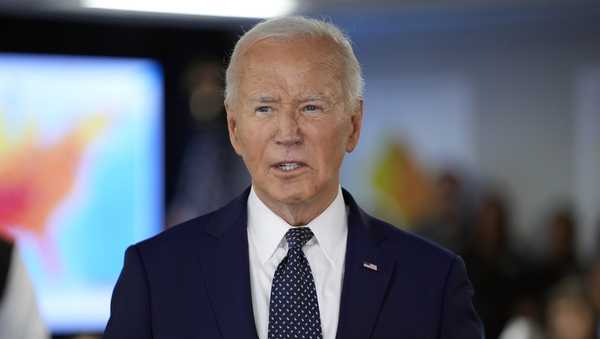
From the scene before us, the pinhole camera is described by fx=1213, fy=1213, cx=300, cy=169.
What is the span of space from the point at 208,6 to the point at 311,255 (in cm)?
489

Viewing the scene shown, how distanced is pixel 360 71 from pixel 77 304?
5399 mm

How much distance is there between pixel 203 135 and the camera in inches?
309

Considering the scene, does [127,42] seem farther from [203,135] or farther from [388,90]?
[388,90]

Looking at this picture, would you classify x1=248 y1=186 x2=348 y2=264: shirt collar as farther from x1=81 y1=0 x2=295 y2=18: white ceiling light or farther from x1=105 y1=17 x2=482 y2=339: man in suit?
x1=81 y1=0 x2=295 y2=18: white ceiling light

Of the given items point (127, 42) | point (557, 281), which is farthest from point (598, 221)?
point (127, 42)

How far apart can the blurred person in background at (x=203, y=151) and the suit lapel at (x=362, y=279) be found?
5412 mm

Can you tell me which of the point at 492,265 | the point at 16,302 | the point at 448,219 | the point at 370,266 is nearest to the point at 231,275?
the point at 370,266

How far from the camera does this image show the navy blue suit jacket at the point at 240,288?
2.18m

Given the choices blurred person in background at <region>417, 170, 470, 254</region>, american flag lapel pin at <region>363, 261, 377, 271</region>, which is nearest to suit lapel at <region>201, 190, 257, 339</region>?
american flag lapel pin at <region>363, 261, 377, 271</region>

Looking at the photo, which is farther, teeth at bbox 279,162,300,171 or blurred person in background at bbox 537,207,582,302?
blurred person in background at bbox 537,207,582,302

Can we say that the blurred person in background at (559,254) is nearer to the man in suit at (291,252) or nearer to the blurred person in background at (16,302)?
the blurred person in background at (16,302)

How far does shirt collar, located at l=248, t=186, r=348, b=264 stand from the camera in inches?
89.7

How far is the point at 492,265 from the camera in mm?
8031

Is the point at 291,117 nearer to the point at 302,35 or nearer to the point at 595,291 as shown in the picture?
the point at 302,35
